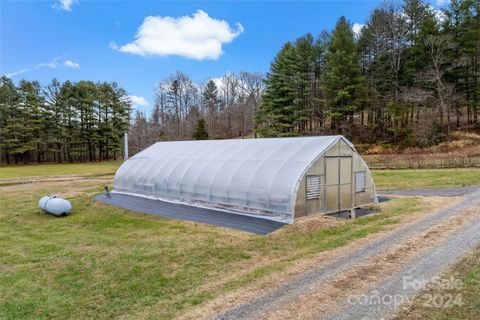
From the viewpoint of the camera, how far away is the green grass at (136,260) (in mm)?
5699

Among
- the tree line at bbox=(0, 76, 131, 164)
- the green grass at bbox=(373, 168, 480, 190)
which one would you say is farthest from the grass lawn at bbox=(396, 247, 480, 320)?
the tree line at bbox=(0, 76, 131, 164)

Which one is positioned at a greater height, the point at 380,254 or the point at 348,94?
the point at 348,94

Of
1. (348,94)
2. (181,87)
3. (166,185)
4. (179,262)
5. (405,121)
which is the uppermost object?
(181,87)

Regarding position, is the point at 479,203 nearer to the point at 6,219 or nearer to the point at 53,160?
the point at 6,219

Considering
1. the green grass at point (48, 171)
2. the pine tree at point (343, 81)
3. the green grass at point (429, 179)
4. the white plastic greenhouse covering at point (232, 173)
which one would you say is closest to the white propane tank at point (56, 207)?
the white plastic greenhouse covering at point (232, 173)

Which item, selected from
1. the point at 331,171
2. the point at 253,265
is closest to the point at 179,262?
the point at 253,265

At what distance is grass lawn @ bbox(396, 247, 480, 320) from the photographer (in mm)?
4688

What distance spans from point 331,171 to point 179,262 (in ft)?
22.8

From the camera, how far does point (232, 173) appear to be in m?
13.1

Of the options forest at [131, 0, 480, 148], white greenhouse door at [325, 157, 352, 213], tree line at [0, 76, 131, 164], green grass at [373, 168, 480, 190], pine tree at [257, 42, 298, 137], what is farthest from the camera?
tree line at [0, 76, 131, 164]

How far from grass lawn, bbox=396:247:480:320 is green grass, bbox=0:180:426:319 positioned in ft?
8.59

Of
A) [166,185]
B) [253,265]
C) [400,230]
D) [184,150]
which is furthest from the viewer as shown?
[184,150]

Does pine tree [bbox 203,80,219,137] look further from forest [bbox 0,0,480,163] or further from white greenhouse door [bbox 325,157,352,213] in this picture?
white greenhouse door [bbox 325,157,352,213]

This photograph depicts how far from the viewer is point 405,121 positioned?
109ft
